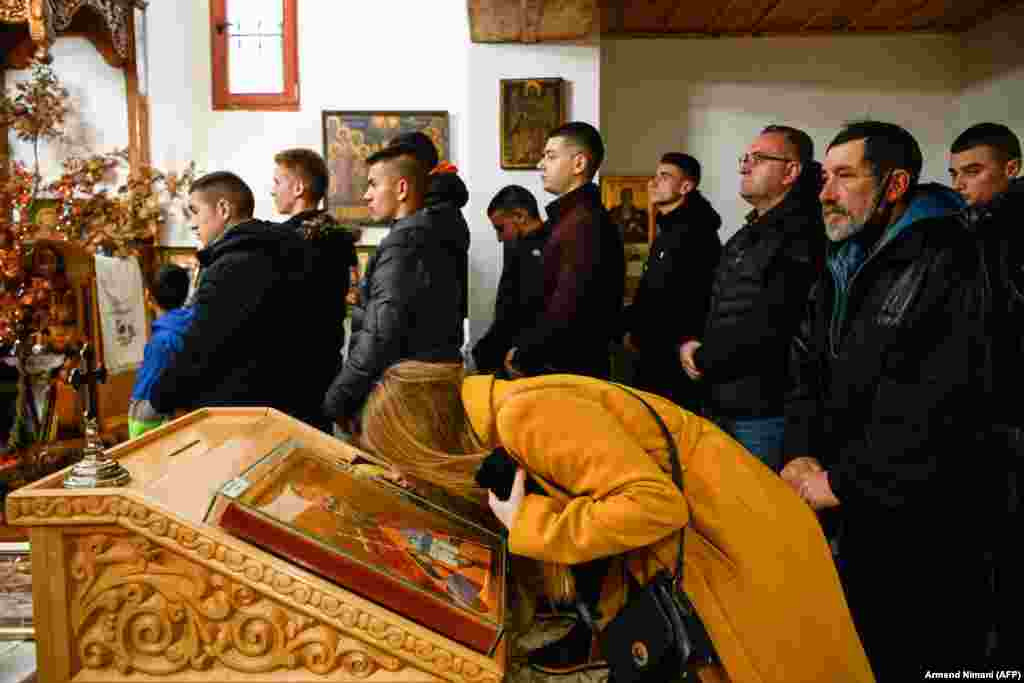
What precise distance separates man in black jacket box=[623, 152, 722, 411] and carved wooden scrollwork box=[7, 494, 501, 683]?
2682 millimetres

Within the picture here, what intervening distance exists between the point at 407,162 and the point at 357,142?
3.92 meters

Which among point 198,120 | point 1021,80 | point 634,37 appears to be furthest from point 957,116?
point 198,120

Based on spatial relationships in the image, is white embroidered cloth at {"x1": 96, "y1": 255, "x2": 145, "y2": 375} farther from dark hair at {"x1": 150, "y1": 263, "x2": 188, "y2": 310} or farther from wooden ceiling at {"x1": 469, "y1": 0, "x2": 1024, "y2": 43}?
wooden ceiling at {"x1": 469, "y1": 0, "x2": 1024, "y2": 43}

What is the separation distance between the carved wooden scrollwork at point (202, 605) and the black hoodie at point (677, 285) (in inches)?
109

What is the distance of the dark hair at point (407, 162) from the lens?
268 cm

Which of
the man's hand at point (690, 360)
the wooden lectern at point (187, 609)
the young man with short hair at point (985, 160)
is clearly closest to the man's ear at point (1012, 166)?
the young man with short hair at point (985, 160)

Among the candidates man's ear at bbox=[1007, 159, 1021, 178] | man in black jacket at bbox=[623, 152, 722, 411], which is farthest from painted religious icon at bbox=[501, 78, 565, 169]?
man's ear at bbox=[1007, 159, 1021, 178]

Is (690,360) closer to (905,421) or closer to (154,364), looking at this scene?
(905,421)

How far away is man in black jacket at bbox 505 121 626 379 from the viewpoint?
316cm

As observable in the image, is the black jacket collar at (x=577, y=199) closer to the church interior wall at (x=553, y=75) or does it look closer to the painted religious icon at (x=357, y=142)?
the church interior wall at (x=553, y=75)

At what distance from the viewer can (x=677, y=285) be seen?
12.0ft

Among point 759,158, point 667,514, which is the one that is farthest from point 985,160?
point 667,514

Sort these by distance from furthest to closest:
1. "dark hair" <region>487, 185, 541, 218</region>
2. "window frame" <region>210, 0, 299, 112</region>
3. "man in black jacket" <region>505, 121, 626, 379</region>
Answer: "window frame" <region>210, 0, 299, 112</region> → "dark hair" <region>487, 185, 541, 218</region> → "man in black jacket" <region>505, 121, 626, 379</region>

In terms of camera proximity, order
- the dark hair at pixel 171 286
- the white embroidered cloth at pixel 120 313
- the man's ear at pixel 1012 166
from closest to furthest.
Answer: the dark hair at pixel 171 286
the man's ear at pixel 1012 166
the white embroidered cloth at pixel 120 313
